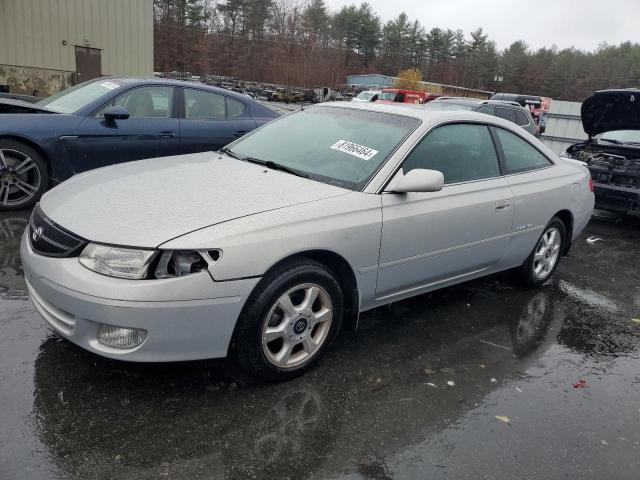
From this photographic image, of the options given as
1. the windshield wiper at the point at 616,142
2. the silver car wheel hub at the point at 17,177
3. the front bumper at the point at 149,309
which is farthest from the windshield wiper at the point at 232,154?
the windshield wiper at the point at 616,142

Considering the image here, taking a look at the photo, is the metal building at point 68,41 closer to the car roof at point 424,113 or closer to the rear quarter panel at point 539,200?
the car roof at point 424,113

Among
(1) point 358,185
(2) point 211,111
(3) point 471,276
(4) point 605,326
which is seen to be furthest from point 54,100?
(4) point 605,326

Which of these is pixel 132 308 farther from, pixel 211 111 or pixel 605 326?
pixel 211 111

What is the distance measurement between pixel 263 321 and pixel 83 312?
87cm

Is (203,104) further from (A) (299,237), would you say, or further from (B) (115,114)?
(A) (299,237)

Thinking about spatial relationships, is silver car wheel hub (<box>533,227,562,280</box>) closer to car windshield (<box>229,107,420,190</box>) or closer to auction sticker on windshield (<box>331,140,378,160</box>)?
car windshield (<box>229,107,420,190</box>)

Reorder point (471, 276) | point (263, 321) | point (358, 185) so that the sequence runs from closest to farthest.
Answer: point (263, 321)
point (358, 185)
point (471, 276)

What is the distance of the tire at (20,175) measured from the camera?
536 cm

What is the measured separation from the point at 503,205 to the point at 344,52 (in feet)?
309

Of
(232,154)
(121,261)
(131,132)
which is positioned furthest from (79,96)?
(121,261)

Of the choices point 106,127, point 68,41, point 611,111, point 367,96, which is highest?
point 68,41

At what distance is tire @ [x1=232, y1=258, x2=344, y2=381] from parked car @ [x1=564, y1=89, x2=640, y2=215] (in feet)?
19.9

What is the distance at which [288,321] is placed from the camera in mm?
2881

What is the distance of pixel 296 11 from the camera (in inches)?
2995
